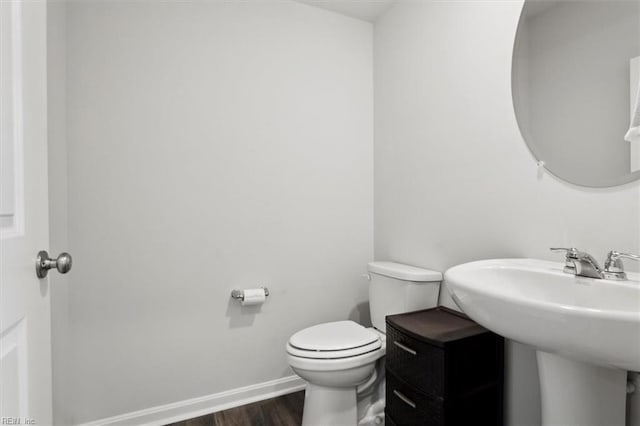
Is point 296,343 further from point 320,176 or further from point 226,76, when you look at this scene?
point 226,76

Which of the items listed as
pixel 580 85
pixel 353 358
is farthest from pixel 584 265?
pixel 353 358

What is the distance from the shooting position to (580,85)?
1.12m

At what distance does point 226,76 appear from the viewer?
5.92 ft

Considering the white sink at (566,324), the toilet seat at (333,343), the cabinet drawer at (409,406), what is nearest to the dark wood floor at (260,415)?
the toilet seat at (333,343)

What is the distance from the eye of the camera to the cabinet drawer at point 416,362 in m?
1.14

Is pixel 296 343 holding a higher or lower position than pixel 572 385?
Result: lower

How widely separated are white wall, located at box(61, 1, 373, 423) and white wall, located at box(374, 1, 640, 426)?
0.23 meters

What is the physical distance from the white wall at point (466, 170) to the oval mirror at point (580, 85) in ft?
0.17

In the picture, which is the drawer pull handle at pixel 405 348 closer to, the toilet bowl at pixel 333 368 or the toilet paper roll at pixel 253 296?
the toilet bowl at pixel 333 368

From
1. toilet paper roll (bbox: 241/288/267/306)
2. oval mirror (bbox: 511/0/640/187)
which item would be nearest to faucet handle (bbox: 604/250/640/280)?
oval mirror (bbox: 511/0/640/187)

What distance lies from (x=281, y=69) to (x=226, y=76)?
13.3 inches

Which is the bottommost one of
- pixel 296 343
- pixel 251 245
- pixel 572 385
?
pixel 296 343

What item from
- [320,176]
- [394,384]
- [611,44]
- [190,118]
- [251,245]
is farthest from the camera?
[320,176]

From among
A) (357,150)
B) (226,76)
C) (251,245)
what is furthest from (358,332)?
(226,76)
